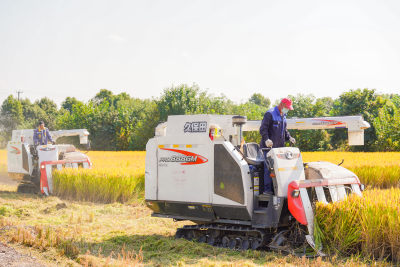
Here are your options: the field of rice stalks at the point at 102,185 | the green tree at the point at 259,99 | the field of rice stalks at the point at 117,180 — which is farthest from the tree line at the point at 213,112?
the green tree at the point at 259,99

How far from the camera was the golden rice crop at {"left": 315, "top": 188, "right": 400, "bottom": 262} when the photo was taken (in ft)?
23.1

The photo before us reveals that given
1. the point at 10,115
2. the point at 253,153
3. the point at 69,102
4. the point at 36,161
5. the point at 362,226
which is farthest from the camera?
the point at 69,102

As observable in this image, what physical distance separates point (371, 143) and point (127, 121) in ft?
97.8

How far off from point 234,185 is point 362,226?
2299mm

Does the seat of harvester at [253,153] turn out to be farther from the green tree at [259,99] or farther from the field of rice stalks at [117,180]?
the green tree at [259,99]

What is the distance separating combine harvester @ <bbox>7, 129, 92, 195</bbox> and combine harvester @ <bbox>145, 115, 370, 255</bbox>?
7.82m

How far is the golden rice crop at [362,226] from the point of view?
705cm

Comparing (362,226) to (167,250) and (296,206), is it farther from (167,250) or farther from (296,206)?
(167,250)

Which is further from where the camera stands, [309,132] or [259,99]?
[259,99]

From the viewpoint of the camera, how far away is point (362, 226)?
284 inches

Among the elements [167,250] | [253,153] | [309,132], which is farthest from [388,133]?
[167,250]

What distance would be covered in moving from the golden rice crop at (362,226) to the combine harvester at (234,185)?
0.30 metres

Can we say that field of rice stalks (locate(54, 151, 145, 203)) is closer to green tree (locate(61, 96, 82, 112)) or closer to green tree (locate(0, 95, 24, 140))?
green tree (locate(0, 95, 24, 140))

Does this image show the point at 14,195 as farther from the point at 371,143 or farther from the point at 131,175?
the point at 371,143
